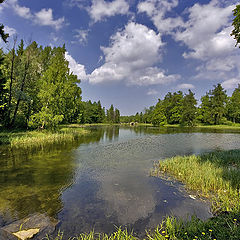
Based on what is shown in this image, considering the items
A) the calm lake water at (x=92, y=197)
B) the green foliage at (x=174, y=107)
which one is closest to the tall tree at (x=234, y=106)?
the green foliage at (x=174, y=107)

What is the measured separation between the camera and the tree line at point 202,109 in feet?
249

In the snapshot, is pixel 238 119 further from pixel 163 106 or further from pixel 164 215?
pixel 164 215

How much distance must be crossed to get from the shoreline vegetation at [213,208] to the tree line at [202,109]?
72.1m

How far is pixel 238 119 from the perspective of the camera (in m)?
81.3

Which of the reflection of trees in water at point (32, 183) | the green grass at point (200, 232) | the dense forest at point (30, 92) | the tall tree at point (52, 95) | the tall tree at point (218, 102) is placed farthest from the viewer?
the tall tree at point (218, 102)

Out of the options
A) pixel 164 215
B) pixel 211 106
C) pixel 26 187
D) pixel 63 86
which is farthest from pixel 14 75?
pixel 211 106

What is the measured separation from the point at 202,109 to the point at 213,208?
85.6m

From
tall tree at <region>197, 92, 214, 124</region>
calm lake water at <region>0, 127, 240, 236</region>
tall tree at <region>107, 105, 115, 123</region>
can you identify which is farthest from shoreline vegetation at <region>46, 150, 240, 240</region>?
tall tree at <region>107, 105, 115, 123</region>

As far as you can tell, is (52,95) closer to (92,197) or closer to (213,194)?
(92,197)

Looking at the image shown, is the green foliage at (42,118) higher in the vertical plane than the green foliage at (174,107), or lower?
lower

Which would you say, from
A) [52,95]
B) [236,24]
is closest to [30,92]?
[52,95]

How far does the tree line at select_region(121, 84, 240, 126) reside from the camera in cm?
7588

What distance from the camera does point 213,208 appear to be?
628 cm

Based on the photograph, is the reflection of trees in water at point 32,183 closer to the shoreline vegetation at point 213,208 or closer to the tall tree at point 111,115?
the shoreline vegetation at point 213,208
